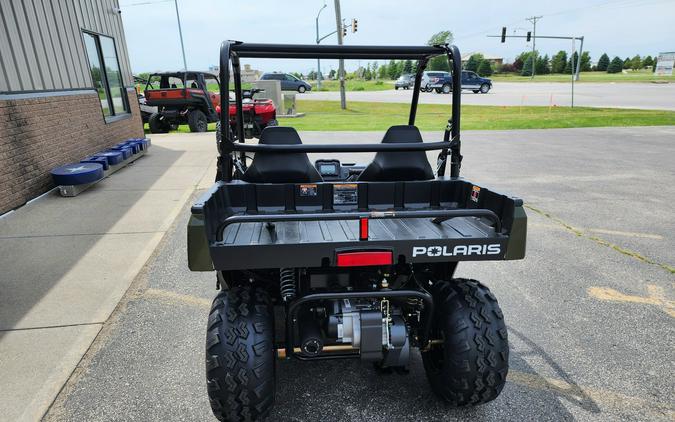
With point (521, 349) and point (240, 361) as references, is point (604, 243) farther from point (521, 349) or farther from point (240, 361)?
point (240, 361)

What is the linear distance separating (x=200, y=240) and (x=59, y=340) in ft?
6.55

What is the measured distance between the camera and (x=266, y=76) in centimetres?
3319

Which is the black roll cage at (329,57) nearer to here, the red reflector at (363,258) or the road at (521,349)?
the red reflector at (363,258)

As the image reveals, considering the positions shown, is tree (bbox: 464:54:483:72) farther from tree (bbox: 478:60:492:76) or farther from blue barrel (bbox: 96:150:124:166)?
blue barrel (bbox: 96:150:124:166)

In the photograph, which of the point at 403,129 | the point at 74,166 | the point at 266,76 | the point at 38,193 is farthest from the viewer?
the point at 266,76

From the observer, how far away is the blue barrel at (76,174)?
22.1 ft

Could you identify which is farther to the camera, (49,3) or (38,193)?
(49,3)

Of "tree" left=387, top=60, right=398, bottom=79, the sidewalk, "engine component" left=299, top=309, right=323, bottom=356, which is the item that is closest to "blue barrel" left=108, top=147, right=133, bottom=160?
the sidewalk

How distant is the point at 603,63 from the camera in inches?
3605

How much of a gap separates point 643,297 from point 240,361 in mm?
3639

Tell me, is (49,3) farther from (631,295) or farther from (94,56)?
(631,295)

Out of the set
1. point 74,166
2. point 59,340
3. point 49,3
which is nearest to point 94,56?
point 49,3

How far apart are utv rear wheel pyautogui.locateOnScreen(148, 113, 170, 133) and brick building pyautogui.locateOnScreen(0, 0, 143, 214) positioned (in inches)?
193

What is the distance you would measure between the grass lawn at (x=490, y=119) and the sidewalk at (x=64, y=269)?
31.7 ft
